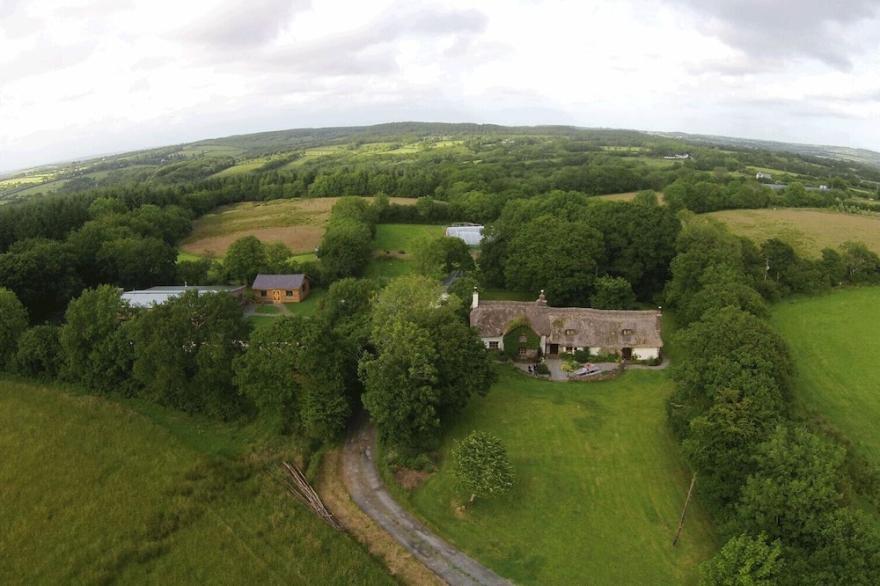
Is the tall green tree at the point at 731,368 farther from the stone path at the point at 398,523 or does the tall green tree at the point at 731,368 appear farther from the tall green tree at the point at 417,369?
the stone path at the point at 398,523

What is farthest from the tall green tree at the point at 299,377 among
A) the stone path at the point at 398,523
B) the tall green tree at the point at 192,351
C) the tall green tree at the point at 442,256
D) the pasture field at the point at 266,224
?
the pasture field at the point at 266,224

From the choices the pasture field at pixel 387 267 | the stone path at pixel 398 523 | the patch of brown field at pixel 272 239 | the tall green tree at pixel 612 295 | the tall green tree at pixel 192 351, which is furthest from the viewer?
the patch of brown field at pixel 272 239

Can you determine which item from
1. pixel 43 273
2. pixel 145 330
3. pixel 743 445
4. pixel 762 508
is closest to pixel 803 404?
pixel 743 445

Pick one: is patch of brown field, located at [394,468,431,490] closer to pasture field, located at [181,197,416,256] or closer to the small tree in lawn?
the small tree in lawn

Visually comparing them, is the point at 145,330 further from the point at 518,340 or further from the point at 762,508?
the point at 762,508

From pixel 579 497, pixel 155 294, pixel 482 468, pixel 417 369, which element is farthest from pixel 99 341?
pixel 579 497

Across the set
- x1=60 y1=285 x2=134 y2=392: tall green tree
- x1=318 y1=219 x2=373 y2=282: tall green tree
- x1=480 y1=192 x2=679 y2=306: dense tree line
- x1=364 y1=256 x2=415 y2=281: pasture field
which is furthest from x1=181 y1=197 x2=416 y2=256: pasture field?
x1=60 y1=285 x2=134 y2=392: tall green tree

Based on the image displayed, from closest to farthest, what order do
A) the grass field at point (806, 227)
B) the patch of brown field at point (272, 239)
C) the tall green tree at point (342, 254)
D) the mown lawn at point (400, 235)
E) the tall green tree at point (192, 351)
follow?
1. the tall green tree at point (192, 351)
2. the tall green tree at point (342, 254)
3. the grass field at point (806, 227)
4. the mown lawn at point (400, 235)
5. the patch of brown field at point (272, 239)
